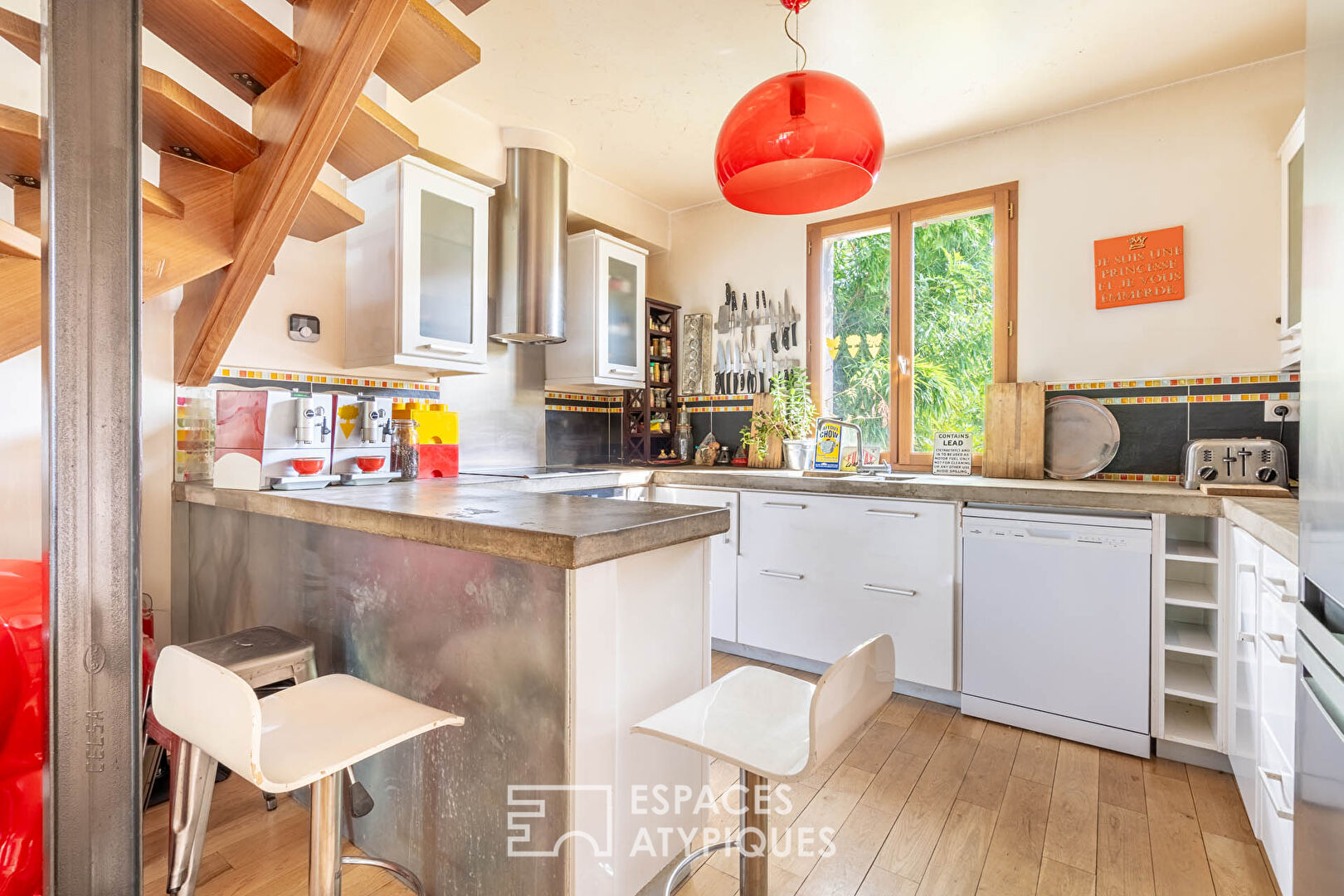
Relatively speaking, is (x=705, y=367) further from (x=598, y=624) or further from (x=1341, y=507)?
(x=1341, y=507)

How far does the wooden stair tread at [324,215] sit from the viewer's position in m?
1.59

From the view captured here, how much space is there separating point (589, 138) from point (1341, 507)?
312 cm

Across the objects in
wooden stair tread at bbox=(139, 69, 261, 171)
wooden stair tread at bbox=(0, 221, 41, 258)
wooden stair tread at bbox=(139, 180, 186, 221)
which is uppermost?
wooden stair tread at bbox=(139, 69, 261, 171)

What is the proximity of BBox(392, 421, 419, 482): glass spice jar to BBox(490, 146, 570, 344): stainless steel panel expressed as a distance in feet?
2.53

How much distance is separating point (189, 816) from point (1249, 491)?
3011 millimetres

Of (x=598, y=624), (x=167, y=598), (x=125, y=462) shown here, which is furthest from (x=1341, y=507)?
(x=167, y=598)

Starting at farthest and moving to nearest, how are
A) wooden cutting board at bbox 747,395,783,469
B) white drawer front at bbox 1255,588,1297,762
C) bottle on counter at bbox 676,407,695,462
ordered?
bottle on counter at bbox 676,407,695,462
wooden cutting board at bbox 747,395,783,469
white drawer front at bbox 1255,588,1297,762

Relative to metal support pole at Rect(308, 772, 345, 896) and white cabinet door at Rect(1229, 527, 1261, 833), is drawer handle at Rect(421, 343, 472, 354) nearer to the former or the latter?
metal support pole at Rect(308, 772, 345, 896)

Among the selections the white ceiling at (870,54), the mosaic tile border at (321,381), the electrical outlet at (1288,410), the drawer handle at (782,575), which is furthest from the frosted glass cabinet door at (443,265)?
the electrical outlet at (1288,410)

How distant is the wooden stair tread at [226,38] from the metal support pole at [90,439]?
1.86 feet

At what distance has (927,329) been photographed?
124 inches

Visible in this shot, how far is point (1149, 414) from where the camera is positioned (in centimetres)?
254

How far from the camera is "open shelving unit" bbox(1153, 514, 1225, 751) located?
1.93m

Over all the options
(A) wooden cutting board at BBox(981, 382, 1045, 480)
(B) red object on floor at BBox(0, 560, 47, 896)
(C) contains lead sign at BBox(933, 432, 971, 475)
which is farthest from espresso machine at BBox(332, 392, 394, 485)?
(A) wooden cutting board at BBox(981, 382, 1045, 480)
